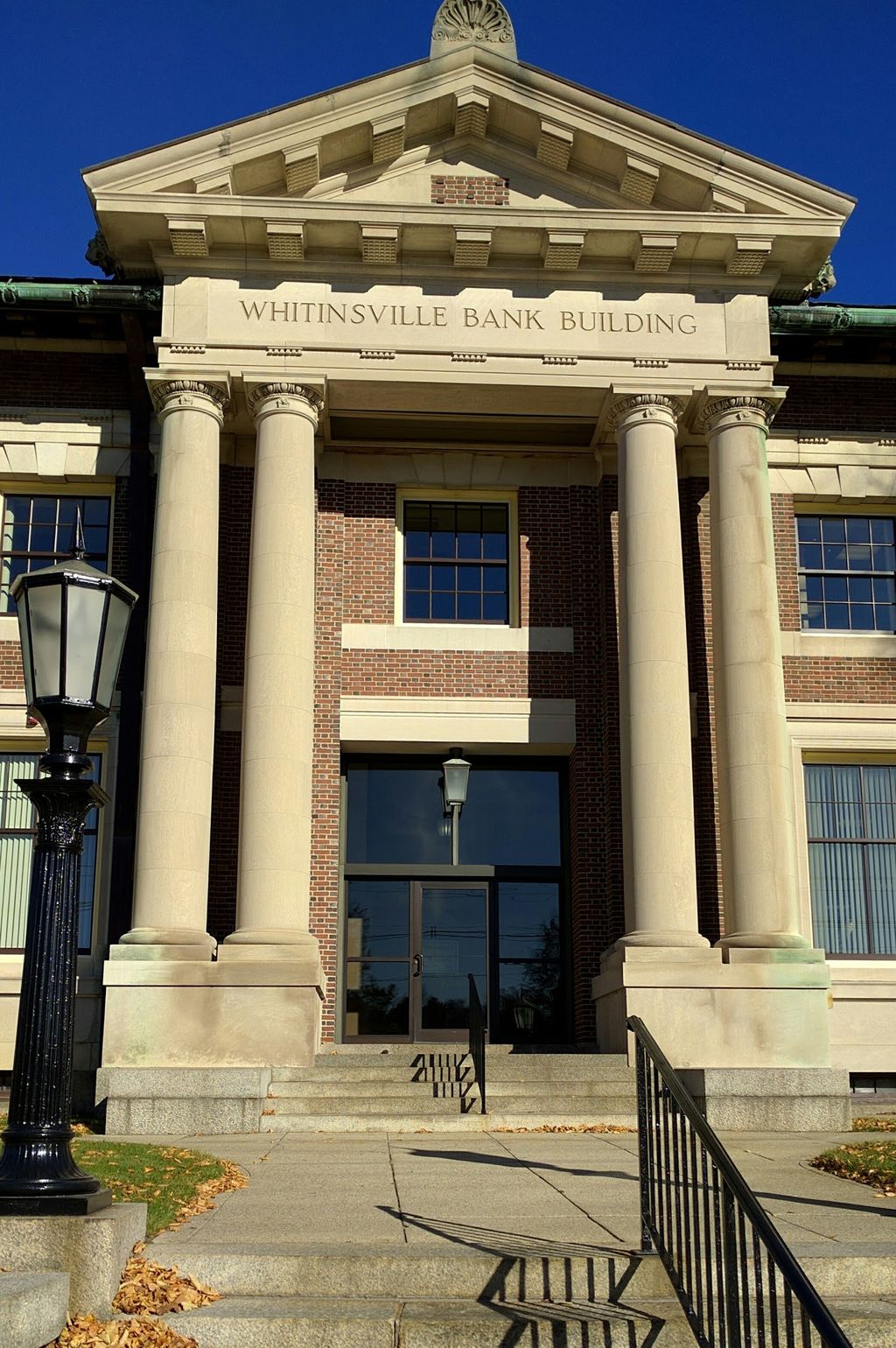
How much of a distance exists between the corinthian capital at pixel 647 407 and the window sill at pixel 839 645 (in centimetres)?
349

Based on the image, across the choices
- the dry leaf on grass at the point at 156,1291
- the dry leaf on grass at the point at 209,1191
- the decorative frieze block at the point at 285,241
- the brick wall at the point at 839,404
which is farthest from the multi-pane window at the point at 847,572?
the dry leaf on grass at the point at 156,1291

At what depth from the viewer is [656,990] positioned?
50.4ft

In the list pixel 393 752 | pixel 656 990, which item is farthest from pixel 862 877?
pixel 393 752

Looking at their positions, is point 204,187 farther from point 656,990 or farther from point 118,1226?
point 118,1226

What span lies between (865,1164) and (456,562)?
1099cm

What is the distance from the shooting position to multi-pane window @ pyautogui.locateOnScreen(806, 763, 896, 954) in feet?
60.3

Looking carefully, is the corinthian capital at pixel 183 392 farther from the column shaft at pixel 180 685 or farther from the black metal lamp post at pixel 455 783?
the black metal lamp post at pixel 455 783

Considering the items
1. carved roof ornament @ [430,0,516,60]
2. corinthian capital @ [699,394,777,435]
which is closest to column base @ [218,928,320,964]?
corinthian capital @ [699,394,777,435]

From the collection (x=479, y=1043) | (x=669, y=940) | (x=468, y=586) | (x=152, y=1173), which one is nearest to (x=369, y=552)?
(x=468, y=586)

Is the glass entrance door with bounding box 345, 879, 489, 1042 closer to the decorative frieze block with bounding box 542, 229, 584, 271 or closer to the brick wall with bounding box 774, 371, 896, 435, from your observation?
the brick wall with bounding box 774, 371, 896, 435

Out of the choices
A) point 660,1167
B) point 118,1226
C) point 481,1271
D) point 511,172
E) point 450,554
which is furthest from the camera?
point 450,554

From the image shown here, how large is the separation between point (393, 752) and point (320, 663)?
1710mm

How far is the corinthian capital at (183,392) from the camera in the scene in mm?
17062

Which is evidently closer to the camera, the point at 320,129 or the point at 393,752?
the point at 320,129
